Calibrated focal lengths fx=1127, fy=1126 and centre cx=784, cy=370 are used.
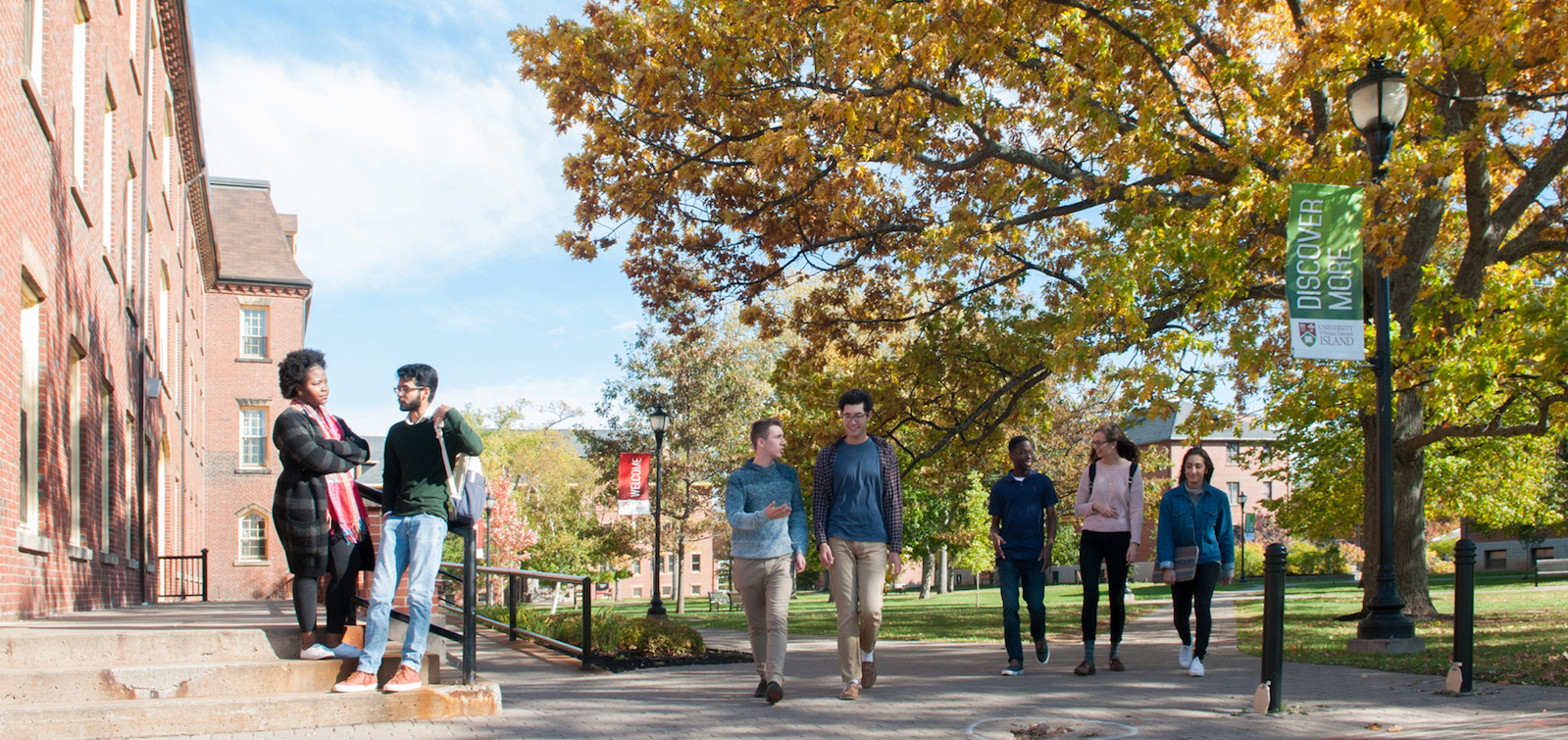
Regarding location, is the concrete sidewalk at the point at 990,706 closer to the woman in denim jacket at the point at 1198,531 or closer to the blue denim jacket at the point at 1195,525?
the woman in denim jacket at the point at 1198,531

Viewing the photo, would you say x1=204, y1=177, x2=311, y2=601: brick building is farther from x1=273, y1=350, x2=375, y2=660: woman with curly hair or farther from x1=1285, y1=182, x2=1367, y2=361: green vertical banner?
x1=1285, y1=182, x2=1367, y2=361: green vertical banner

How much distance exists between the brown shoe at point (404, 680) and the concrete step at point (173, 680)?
166 millimetres

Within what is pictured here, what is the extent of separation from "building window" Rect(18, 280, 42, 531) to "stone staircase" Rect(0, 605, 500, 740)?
422 cm

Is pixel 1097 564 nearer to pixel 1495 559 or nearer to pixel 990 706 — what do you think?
pixel 990 706

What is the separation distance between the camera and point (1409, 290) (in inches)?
491

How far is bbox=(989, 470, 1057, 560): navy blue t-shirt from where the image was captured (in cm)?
834

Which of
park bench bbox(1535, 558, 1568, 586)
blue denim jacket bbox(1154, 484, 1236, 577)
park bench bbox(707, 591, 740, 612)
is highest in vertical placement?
blue denim jacket bbox(1154, 484, 1236, 577)

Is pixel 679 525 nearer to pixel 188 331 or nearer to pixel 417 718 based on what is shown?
pixel 188 331

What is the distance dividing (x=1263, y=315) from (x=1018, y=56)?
8160 mm

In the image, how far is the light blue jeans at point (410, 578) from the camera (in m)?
5.87

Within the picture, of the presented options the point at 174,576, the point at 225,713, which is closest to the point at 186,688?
the point at 225,713

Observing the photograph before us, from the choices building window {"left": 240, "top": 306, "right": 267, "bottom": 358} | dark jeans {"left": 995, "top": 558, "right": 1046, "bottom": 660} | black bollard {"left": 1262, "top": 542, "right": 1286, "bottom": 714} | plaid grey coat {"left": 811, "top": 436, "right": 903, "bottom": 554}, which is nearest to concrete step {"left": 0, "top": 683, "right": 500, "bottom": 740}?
plaid grey coat {"left": 811, "top": 436, "right": 903, "bottom": 554}

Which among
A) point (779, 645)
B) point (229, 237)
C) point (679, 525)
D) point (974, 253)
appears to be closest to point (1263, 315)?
point (974, 253)

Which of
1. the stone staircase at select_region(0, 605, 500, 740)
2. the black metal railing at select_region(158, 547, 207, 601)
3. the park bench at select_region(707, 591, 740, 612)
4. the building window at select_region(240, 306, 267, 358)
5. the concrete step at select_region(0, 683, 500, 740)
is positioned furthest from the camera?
the building window at select_region(240, 306, 267, 358)
